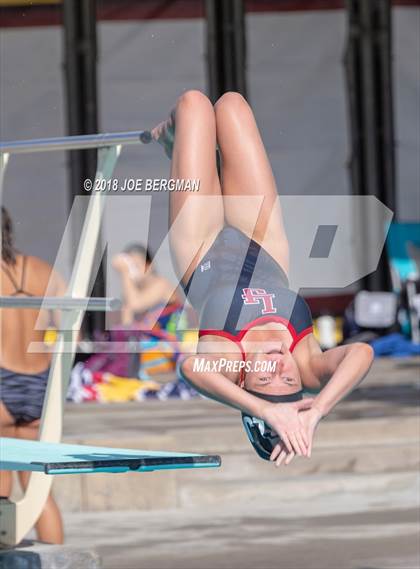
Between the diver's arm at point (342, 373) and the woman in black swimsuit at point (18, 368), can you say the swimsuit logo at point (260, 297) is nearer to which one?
the diver's arm at point (342, 373)

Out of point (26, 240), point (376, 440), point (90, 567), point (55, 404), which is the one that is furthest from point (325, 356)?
point (376, 440)

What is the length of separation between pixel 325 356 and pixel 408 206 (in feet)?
38.0

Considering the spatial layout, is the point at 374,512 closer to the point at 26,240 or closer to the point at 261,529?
the point at 261,529

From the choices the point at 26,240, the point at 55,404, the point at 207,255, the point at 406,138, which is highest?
the point at 207,255

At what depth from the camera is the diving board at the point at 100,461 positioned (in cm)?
288

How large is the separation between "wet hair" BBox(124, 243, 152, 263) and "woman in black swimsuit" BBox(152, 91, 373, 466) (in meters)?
0.24

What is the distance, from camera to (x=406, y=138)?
13.0 meters

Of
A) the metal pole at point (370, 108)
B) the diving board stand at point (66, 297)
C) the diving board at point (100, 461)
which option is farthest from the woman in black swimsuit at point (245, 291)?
the metal pole at point (370, 108)

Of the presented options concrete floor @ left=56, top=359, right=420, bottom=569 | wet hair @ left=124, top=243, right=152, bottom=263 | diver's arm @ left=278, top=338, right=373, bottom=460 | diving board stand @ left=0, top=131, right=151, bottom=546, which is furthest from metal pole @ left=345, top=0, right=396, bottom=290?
diver's arm @ left=278, top=338, right=373, bottom=460

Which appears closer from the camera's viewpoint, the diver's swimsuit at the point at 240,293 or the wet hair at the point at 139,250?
the diver's swimsuit at the point at 240,293

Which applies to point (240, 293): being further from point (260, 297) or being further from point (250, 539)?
point (250, 539)
